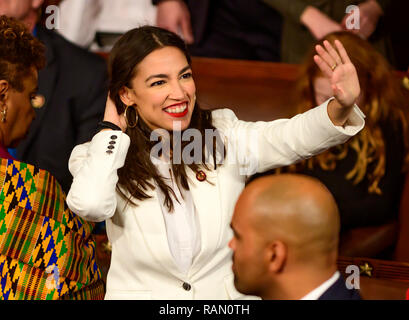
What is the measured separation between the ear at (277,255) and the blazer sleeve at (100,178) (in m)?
0.55

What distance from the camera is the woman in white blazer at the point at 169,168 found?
205 centimetres

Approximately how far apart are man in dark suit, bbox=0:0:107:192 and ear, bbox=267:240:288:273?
1387 mm

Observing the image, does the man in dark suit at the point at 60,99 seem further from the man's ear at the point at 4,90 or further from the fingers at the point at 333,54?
the fingers at the point at 333,54

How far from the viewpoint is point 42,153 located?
2889 millimetres

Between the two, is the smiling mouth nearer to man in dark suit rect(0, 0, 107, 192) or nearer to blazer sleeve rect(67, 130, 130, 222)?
blazer sleeve rect(67, 130, 130, 222)

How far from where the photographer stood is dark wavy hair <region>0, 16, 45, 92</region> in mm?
2125

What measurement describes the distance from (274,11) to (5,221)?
1853 mm

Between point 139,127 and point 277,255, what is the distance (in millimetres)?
724

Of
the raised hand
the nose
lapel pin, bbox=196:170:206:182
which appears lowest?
lapel pin, bbox=196:170:206:182

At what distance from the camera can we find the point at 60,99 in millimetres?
2957

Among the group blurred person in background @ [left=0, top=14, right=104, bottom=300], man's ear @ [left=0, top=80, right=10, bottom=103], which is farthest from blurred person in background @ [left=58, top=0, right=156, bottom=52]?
man's ear @ [left=0, top=80, right=10, bottom=103]
